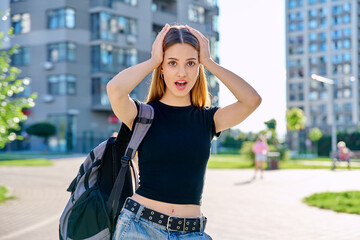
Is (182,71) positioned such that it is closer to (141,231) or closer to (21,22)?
(141,231)

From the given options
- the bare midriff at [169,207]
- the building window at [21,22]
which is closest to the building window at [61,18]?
the building window at [21,22]

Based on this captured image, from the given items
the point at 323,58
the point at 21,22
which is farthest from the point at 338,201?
the point at 323,58

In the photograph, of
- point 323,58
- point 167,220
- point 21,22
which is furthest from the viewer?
point 323,58

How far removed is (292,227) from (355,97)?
93888 millimetres

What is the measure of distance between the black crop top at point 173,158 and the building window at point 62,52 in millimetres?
45669

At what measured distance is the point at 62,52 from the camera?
47.3m

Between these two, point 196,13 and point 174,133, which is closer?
point 174,133

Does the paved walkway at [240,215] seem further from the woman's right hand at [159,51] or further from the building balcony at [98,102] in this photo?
the building balcony at [98,102]

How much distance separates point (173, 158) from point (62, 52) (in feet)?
152

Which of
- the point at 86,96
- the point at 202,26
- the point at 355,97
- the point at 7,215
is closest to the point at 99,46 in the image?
the point at 86,96

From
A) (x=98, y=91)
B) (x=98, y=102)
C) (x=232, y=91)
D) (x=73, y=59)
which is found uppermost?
(x=73, y=59)

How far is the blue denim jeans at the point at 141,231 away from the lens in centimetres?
260

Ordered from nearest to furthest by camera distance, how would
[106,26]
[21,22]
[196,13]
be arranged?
[106,26] < [21,22] < [196,13]

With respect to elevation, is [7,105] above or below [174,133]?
above
